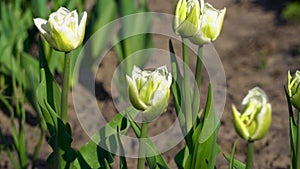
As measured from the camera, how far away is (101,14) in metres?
2.36

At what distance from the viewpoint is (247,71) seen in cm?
261

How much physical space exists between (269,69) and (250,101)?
1.70 m

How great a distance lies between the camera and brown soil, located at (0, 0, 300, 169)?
212 cm

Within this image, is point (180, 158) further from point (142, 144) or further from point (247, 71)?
point (247, 71)

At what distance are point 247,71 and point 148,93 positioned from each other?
1644mm

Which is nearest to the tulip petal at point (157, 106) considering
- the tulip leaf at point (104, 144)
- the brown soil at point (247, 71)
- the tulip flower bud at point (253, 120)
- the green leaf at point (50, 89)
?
the tulip flower bud at point (253, 120)

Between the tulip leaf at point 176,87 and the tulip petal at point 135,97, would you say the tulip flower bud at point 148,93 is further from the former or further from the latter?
the tulip leaf at point 176,87

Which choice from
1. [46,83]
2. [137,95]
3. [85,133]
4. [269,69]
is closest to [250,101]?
[137,95]

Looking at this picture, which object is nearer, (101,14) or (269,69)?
(101,14)

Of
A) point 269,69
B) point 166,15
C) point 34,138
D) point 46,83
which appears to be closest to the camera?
point 46,83

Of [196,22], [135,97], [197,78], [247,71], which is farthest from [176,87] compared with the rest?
[247,71]

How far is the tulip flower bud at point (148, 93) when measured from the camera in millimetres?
1002

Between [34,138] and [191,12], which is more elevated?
[191,12]

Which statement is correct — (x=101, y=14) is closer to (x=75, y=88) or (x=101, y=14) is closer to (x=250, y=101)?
(x=75, y=88)
